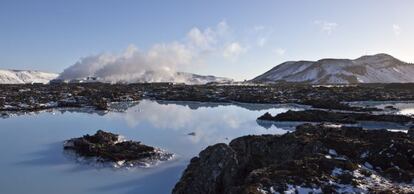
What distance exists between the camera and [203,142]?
23562mm

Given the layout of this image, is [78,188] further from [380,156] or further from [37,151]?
[380,156]

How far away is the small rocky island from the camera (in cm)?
1938

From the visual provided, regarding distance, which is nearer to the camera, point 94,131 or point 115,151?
A: point 115,151

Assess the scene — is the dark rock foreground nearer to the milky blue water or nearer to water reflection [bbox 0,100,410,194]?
the milky blue water

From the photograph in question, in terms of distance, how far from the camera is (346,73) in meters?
169

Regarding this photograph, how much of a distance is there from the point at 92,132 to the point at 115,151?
7505mm

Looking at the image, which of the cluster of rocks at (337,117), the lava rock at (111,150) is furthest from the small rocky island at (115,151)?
the cluster of rocks at (337,117)

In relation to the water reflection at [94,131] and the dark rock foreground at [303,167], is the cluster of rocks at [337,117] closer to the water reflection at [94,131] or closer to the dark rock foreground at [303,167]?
the water reflection at [94,131]

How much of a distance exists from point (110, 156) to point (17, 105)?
28669mm

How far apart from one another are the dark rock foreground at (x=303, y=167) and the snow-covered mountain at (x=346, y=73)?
144 metres

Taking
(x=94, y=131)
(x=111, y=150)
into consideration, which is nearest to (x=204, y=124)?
(x=94, y=131)

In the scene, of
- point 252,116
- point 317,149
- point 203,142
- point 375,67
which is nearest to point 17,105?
point 252,116

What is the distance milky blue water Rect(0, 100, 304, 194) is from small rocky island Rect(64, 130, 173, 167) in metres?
0.70

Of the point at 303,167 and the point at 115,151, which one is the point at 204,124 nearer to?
the point at 115,151
